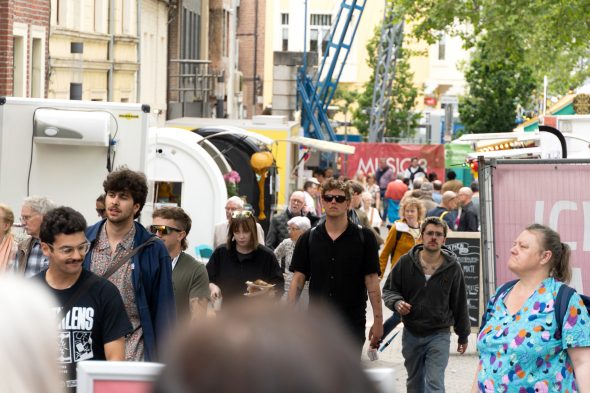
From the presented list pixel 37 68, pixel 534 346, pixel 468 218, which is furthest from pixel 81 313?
pixel 37 68

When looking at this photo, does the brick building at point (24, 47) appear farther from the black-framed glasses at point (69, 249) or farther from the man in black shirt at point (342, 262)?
the black-framed glasses at point (69, 249)

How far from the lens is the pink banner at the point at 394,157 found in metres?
38.8

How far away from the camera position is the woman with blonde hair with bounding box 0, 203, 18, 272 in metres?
8.88

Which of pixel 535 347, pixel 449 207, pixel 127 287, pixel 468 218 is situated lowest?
pixel 535 347

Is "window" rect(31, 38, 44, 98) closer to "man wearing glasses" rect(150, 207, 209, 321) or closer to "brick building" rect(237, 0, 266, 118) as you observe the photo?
"man wearing glasses" rect(150, 207, 209, 321)

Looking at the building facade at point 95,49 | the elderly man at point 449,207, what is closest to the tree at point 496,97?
the building facade at point 95,49

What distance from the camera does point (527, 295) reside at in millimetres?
6457

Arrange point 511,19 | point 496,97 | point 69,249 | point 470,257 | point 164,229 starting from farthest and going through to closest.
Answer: point 496,97 < point 511,19 < point 470,257 < point 164,229 < point 69,249

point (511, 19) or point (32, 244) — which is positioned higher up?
point (511, 19)

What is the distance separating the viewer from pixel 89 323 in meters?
5.82

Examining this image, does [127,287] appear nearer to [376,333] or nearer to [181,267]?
[181,267]

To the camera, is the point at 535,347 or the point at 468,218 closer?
the point at 535,347

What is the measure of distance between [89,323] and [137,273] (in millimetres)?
1003

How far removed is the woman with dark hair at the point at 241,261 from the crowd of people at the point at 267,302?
10 mm
